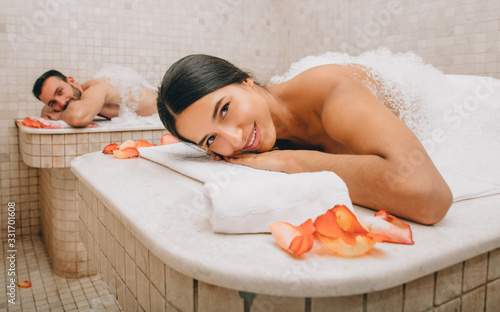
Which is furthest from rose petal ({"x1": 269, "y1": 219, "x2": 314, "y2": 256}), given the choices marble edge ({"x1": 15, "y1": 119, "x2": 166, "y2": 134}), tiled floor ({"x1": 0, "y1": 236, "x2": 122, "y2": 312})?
marble edge ({"x1": 15, "y1": 119, "x2": 166, "y2": 134})

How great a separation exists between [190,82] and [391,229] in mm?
737

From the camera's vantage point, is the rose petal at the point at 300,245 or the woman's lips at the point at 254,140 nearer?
the rose petal at the point at 300,245

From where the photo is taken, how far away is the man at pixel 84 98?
2.28m

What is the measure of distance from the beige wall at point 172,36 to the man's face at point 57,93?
0.47 metres

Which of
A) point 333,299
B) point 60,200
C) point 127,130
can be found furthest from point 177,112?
point 60,200

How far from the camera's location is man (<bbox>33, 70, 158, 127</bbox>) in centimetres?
228

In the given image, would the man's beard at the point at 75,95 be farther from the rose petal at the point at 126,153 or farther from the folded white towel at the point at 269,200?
the folded white towel at the point at 269,200

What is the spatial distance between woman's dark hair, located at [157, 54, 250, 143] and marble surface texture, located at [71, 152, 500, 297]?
13.4 inches

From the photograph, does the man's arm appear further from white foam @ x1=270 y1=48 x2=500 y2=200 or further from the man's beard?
white foam @ x1=270 y1=48 x2=500 y2=200

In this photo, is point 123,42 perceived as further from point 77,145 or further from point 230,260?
point 230,260

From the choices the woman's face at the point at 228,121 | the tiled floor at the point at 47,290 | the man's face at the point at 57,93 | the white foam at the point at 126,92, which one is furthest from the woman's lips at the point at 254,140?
the man's face at the point at 57,93

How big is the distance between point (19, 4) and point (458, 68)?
10.7ft

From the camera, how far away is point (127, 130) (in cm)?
233

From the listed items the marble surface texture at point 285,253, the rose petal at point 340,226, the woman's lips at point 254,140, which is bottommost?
the marble surface texture at point 285,253
